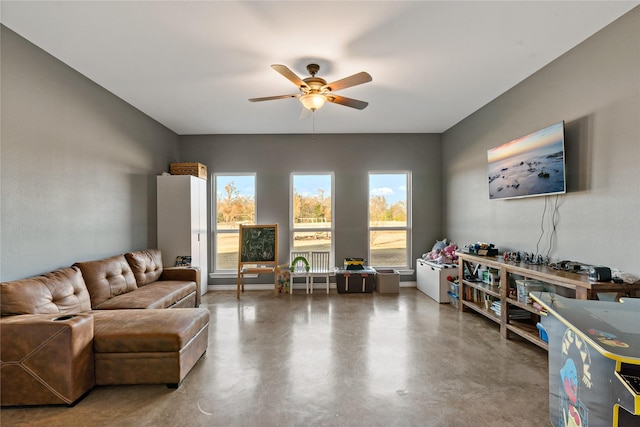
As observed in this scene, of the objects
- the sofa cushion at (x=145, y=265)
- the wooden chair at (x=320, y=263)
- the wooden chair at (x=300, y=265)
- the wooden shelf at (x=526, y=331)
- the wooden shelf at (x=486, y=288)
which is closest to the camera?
the wooden shelf at (x=526, y=331)

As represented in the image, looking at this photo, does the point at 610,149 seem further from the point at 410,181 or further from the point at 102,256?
the point at 102,256

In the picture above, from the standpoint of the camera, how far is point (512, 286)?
3418 mm

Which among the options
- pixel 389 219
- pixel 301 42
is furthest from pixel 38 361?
pixel 389 219

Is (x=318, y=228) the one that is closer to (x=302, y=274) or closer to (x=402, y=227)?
(x=302, y=274)

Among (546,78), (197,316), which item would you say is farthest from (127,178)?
(546,78)

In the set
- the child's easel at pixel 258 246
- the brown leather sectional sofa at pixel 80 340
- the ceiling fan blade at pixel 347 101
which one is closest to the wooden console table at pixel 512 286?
the ceiling fan blade at pixel 347 101

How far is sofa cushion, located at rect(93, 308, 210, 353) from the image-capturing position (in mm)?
2207

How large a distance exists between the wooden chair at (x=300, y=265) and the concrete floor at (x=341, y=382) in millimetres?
1405

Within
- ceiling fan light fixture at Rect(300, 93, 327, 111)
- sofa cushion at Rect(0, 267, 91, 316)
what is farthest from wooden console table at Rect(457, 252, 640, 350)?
sofa cushion at Rect(0, 267, 91, 316)

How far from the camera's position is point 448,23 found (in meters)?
2.34

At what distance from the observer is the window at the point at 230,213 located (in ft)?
17.9

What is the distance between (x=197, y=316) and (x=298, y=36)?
259cm

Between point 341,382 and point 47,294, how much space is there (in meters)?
2.48

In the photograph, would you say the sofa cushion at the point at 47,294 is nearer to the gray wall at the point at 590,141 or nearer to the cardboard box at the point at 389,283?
the cardboard box at the point at 389,283
